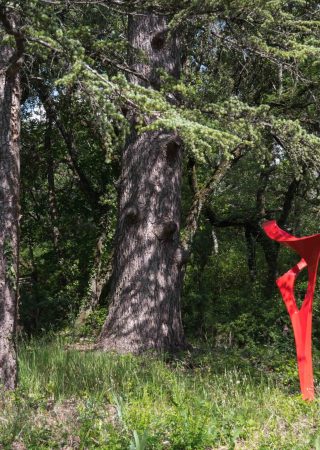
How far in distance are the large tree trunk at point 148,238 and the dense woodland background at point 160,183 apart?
22 millimetres

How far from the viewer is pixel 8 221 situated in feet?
17.4

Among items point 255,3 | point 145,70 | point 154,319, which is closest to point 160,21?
point 145,70

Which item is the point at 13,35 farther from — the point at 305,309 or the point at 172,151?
the point at 172,151

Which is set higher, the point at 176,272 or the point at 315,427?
the point at 176,272

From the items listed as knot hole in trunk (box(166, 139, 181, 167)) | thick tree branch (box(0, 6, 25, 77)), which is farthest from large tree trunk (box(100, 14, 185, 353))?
thick tree branch (box(0, 6, 25, 77))

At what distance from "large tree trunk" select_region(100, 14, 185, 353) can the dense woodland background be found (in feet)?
0.07

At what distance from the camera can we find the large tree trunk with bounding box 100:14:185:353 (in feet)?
26.2

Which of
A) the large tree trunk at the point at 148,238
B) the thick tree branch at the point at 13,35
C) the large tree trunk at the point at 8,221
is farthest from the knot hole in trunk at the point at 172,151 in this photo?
the thick tree branch at the point at 13,35

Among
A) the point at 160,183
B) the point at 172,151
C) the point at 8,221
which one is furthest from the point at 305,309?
the point at 172,151

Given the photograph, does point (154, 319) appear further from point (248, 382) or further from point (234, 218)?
point (234, 218)

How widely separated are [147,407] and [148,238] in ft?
12.1

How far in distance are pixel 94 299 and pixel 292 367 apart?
6.12 metres

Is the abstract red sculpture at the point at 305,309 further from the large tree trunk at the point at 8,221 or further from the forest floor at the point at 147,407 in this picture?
the large tree trunk at the point at 8,221

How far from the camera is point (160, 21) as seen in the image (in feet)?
28.2
